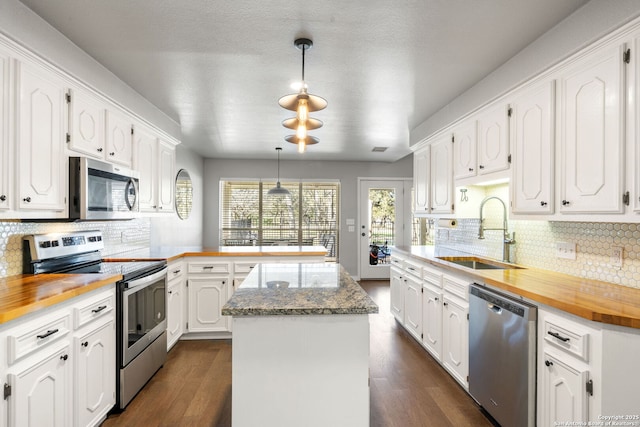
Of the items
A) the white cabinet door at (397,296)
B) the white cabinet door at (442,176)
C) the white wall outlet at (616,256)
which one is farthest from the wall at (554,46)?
the white cabinet door at (397,296)

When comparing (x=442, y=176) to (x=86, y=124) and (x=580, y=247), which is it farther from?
(x=86, y=124)

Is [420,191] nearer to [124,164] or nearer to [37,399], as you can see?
[124,164]

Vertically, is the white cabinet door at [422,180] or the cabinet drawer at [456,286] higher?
the white cabinet door at [422,180]

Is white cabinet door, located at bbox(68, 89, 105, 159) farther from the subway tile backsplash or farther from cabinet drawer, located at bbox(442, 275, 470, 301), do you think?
the subway tile backsplash

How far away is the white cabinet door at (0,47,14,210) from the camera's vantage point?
5.57 ft

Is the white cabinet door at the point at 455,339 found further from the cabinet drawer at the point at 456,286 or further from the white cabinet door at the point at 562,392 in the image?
the white cabinet door at the point at 562,392

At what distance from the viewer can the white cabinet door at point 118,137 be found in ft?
8.69

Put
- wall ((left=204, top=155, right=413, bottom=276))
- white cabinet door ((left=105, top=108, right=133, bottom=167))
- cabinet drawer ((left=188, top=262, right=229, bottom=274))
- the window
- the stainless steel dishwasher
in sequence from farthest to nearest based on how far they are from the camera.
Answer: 1. the window
2. wall ((left=204, top=155, right=413, bottom=276))
3. cabinet drawer ((left=188, top=262, right=229, bottom=274))
4. white cabinet door ((left=105, top=108, right=133, bottom=167))
5. the stainless steel dishwasher

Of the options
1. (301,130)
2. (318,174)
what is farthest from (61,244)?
(318,174)

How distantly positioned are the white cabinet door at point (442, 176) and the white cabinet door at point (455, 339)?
105cm

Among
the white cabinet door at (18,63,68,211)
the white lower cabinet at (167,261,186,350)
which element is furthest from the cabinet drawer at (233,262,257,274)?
the white cabinet door at (18,63,68,211)

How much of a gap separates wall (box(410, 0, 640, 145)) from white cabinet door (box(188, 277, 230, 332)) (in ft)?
9.29

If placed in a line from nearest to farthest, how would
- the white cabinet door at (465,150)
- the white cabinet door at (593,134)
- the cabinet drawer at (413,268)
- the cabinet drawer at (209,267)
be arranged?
the white cabinet door at (593,134), the white cabinet door at (465,150), the cabinet drawer at (413,268), the cabinet drawer at (209,267)

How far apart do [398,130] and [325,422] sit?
349cm
